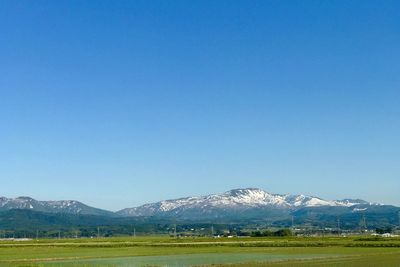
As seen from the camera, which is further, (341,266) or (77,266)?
(77,266)

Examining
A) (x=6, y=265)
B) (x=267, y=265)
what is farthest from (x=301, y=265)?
(x=6, y=265)

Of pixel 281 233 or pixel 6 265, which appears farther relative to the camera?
pixel 281 233

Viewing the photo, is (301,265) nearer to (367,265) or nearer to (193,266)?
(367,265)

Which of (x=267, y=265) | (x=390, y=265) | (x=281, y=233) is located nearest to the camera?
(x=390, y=265)

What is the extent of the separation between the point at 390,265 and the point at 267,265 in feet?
27.7

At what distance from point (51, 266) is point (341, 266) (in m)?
20.9

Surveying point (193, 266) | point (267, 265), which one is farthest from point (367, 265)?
point (193, 266)

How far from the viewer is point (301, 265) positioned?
128 feet

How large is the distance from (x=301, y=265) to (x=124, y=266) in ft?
41.6

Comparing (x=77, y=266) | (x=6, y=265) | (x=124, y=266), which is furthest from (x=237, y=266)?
(x=6, y=265)

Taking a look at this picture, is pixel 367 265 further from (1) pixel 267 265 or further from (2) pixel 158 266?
(2) pixel 158 266

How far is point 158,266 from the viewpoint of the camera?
39.1 meters

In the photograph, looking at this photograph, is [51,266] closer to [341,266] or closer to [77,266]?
[77,266]

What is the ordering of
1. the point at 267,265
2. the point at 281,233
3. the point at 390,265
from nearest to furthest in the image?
the point at 390,265 < the point at 267,265 < the point at 281,233
